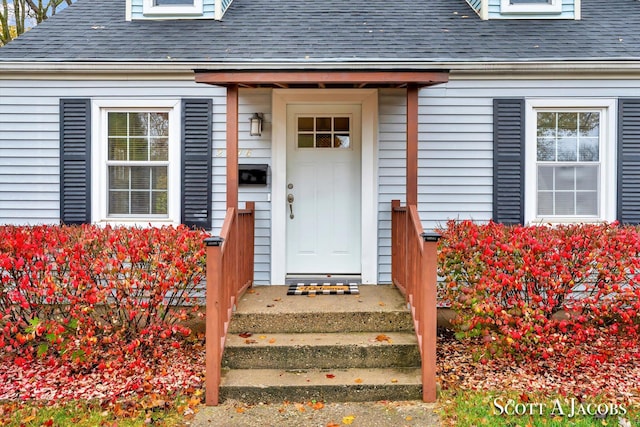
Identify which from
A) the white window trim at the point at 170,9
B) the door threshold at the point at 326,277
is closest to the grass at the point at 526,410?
the door threshold at the point at 326,277

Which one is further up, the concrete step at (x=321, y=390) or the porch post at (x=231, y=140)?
the porch post at (x=231, y=140)

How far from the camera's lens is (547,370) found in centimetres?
389

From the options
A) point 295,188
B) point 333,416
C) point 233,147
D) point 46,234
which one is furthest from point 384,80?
point 46,234

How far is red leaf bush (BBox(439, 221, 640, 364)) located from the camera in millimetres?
3723

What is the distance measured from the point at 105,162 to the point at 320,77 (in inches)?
113

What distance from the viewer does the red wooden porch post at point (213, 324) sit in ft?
11.1

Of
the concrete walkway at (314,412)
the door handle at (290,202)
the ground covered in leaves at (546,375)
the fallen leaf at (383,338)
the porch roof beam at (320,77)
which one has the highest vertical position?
the porch roof beam at (320,77)

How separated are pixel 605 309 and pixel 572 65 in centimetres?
285

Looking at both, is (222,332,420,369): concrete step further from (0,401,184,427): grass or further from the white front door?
the white front door

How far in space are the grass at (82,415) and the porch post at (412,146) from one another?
2.69m

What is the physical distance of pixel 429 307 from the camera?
3.50 m

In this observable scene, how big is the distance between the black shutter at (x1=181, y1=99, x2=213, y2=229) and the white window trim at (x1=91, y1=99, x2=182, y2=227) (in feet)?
0.26

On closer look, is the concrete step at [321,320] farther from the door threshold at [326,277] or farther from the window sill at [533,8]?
the window sill at [533,8]

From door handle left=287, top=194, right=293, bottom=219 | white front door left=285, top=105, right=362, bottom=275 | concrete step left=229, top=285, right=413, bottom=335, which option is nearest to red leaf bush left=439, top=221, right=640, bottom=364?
concrete step left=229, top=285, right=413, bottom=335
